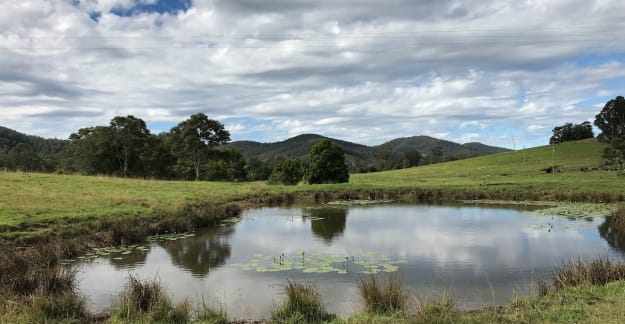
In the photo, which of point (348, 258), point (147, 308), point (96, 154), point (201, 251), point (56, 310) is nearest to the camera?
point (56, 310)

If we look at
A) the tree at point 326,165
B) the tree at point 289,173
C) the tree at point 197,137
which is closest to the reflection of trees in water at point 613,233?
the tree at point 326,165

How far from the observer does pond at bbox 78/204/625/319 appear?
11.9 metres

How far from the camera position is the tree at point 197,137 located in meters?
69.1

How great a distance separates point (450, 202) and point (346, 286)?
2894 cm

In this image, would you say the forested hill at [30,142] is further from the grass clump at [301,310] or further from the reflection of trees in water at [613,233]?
the grass clump at [301,310]

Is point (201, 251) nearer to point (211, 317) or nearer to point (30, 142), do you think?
point (211, 317)

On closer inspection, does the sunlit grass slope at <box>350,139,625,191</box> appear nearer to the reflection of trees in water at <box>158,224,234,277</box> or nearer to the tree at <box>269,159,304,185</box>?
the tree at <box>269,159,304,185</box>

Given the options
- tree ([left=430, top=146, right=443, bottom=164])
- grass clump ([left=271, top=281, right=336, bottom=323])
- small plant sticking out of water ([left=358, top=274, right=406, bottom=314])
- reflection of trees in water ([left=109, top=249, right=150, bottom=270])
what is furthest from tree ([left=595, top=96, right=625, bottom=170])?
grass clump ([left=271, top=281, right=336, bottom=323])

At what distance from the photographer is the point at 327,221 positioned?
27438 millimetres

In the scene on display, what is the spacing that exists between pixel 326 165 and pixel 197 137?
1068 inches

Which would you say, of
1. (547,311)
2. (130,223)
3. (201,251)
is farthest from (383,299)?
(130,223)

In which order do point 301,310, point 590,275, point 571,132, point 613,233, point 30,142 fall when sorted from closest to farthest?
1. point 301,310
2. point 590,275
3. point 613,233
4. point 571,132
5. point 30,142

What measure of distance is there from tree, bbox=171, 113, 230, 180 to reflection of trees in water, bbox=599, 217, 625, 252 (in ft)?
183

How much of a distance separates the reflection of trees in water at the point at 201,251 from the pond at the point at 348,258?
0.04m
